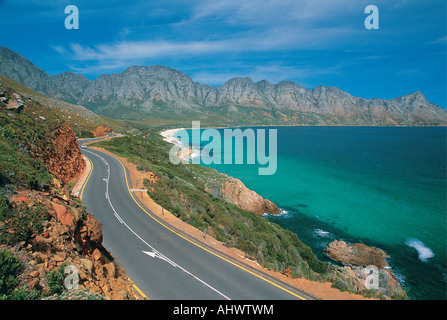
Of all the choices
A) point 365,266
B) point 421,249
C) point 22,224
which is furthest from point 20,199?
point 421,249

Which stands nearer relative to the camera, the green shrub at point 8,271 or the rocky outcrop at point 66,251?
the green shrub at point 8,271

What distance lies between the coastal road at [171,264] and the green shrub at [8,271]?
18.5 feet

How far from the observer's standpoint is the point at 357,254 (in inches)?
1132

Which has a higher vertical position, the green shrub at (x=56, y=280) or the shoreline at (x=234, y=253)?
the green shrub at (x=56, y=280)

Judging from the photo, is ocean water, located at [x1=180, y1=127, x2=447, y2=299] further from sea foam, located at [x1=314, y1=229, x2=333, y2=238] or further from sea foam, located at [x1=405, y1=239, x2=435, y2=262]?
sea foam, located at [x1=314, y1=229, x2=333, y2=238]

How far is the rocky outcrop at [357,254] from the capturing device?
27359mm

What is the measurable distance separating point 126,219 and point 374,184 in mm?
63197

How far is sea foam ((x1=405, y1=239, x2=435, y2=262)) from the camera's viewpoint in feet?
93.5

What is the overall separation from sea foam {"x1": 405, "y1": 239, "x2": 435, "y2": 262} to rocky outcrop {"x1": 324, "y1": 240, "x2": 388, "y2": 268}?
4.77 meters

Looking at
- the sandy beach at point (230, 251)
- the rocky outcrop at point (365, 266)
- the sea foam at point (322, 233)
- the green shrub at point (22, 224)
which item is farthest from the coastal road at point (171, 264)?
the sea foam at point (322, 233)

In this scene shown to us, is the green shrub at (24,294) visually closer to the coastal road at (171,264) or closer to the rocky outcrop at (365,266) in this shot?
the coastal road at (171,264)

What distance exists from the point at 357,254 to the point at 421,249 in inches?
376

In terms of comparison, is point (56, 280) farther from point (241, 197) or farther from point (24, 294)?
point (241, 197)

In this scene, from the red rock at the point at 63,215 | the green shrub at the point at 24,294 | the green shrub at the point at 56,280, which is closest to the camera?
the green shrub at the point at 24,294
